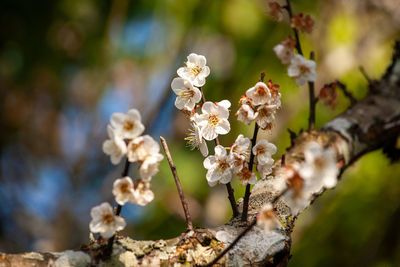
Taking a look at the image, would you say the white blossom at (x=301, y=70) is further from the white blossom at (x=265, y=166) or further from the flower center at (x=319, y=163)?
the flower center at (x=319, y=163)

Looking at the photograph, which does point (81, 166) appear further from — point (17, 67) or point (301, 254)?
point (301, 254)

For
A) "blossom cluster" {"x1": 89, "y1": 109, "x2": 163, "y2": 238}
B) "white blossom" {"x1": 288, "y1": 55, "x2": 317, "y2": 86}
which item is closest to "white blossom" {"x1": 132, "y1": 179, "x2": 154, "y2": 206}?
"blossom cluster" {"x1": 89, "y1": 109, "x2": 163, "y2": 238}

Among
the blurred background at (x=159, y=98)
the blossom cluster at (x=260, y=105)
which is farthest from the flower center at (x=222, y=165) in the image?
the blurred background at (x=159, y=98)

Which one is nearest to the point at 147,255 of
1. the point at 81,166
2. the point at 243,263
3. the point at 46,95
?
the point at 243,263

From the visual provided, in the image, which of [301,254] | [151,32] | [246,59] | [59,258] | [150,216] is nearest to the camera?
[59,258]

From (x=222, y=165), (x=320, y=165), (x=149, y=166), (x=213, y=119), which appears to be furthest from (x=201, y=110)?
(x=320, y=165)
